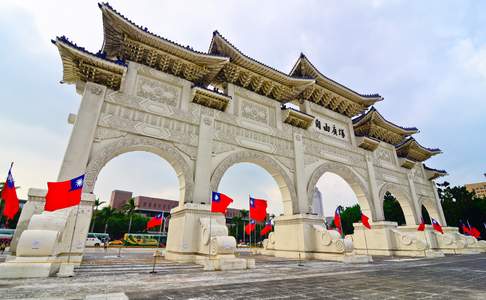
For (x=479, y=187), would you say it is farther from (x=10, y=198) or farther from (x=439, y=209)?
(x=10, y=198)

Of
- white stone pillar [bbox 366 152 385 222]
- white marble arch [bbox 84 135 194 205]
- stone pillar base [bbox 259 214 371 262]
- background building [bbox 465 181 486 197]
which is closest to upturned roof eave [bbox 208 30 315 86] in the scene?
white marble arch [bbox 84 135 194 205]

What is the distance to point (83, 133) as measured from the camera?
7699mm

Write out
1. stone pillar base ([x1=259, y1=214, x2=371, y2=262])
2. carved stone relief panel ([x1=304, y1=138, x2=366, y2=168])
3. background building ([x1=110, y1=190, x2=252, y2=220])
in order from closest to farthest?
1. stone pillar base ([x1=259, y1=214, x2=371, y2=262])
2. carved stone relief panel ([x1=304, y1=138, x2=366, y2=168])
3. background building ([x1=110, y1=190, x2=252, y2=220])

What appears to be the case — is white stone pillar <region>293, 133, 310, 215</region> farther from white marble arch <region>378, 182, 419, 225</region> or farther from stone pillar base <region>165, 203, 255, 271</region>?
white marble arch <region>378, 182, 419, 225</region>

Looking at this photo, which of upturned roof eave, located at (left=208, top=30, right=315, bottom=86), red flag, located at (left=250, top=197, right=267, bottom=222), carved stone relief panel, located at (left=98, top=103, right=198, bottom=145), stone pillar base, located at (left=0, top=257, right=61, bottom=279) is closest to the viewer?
stone pillar base, located at (left=0, top=257, right=61, bottom=279)

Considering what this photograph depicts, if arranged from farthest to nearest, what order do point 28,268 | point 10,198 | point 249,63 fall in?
point 249,63 → point 10,198 → point 28,268

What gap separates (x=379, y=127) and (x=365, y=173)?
4.38 meters

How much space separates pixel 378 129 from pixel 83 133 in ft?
58.2

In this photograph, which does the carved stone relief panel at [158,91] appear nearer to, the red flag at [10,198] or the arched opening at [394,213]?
the red flag at [10,198]

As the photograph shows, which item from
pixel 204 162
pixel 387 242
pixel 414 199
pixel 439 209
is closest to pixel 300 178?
pixel 204 162

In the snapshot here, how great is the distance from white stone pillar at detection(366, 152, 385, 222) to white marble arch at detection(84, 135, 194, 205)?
11355mm

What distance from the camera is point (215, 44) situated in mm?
11258

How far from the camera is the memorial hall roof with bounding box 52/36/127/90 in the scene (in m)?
7.94

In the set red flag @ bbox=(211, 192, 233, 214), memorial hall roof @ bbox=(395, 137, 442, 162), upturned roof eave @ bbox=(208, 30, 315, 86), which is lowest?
red flag @ bbox=(211, 192, 233, 214)
